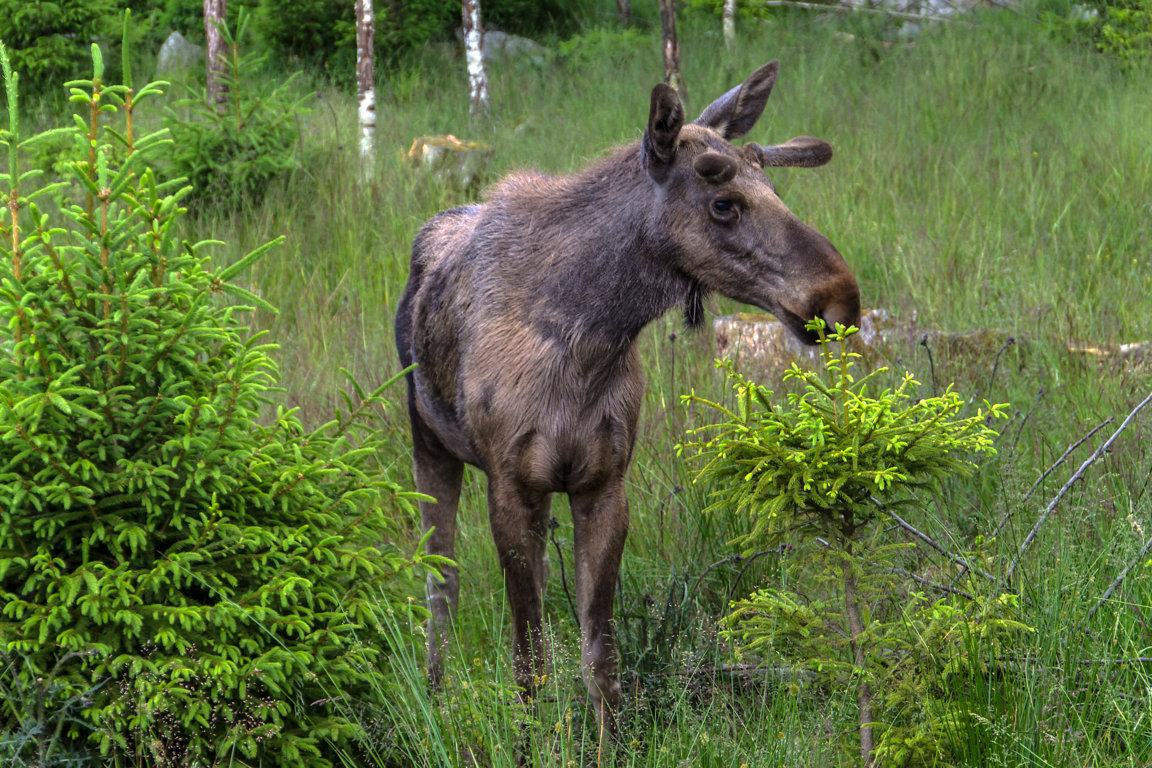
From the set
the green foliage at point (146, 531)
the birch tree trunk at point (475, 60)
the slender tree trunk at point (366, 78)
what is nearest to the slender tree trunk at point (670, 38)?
the birch tree trunk at point (475, 60)

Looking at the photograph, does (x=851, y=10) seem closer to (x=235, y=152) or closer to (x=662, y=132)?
(x=235, y=152)

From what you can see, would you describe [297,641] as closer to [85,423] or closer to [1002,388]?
[85,423]

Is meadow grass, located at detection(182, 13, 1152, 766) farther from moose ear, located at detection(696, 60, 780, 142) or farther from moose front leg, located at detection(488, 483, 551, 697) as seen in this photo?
moose ear, located at detection(696, 60, 780, 142)

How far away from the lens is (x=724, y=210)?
361 cm

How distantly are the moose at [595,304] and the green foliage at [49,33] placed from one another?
42.4 feet

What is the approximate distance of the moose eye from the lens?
11.8 feet

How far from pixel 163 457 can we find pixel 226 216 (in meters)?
6.94

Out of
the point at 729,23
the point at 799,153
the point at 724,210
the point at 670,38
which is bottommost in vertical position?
the point at 724,210

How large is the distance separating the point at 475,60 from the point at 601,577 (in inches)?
436

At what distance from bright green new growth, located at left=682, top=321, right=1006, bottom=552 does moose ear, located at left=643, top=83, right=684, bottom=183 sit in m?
0.97

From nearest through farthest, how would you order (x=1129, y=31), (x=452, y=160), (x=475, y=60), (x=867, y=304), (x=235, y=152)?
1. (x=867, y=304)
2. (x=235, y=152)
3. (x=452, y=160)
4. (x=1129, y=31)
5. (x=475, y=60)

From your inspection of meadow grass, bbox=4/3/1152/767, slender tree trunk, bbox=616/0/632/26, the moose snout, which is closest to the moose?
the moose snout

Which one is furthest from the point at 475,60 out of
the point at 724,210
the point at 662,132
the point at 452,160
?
the point at 724,210

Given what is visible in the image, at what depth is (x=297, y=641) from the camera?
3.37 m
